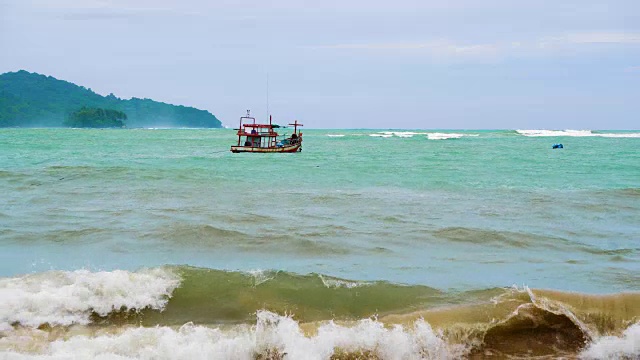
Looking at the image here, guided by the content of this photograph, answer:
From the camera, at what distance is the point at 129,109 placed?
195m

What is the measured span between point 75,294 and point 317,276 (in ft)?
8.30

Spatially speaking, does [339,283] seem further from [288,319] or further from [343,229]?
[343,229]

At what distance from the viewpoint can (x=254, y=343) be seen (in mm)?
4922

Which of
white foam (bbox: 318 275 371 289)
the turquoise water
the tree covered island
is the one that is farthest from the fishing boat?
the tree covered island

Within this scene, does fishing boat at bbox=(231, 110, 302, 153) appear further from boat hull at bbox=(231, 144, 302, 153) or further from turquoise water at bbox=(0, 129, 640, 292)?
turquoise water at bbox=(0, 129, 640, 292)

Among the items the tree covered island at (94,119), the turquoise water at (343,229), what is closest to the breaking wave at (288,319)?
the turquoise water at (343,229)

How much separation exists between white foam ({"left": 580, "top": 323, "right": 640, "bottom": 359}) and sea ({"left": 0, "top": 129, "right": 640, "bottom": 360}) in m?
0.01

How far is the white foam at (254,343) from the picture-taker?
4.75m

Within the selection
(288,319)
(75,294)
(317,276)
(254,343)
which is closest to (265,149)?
(317,276)

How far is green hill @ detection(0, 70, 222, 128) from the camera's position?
502 feet

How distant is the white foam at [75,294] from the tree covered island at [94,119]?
155 m

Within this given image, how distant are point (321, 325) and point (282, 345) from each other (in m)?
0.54

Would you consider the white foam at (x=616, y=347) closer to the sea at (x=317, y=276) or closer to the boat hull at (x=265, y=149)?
the sea at (x=317, y=276)

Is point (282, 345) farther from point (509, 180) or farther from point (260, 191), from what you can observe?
point (509, 180)
